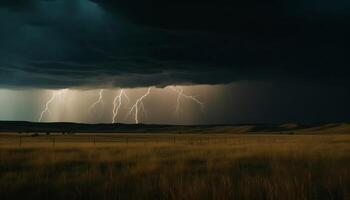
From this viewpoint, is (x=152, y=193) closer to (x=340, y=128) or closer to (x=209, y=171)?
(x=209, y=171)

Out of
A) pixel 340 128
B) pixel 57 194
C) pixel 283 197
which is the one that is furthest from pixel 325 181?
pixel 340 128

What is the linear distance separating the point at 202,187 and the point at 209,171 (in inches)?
250

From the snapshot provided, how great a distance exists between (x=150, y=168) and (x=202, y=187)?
6518mm

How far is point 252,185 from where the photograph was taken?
1052 centimetres

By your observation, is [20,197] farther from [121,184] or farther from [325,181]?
[325,181]

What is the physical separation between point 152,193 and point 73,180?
3.43 meters

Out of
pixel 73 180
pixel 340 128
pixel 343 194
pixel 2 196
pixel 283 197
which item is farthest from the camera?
pixel 340 128

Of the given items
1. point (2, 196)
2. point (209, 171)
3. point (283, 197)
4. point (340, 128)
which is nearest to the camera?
point (283, 197)

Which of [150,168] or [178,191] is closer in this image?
[178,191]

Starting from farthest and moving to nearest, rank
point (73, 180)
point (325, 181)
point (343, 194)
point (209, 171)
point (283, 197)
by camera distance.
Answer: point (209, 171), point (73, 180), point (325, 181), point (343, 194), point (283, 197)

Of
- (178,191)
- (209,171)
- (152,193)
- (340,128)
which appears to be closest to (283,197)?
(178,191)

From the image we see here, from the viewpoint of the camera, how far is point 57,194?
34.3 ft

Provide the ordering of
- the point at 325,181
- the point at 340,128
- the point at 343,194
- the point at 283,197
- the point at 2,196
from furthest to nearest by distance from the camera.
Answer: the point at 340,128 → the point at 325,181 → the point at 2,196 → the point at 343,194 → the point at 283,197

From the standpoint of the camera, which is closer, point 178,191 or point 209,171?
point 178,191
